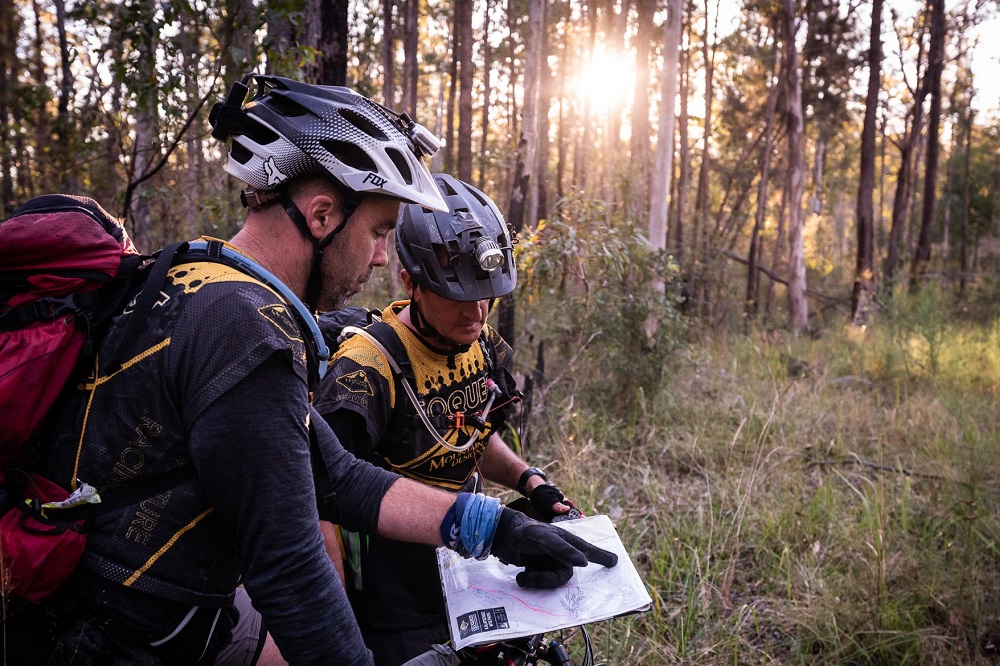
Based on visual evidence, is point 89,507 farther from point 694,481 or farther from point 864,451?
point 864,451

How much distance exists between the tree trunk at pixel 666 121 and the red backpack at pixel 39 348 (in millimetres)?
9155

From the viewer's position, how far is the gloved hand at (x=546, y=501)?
7.24 ft

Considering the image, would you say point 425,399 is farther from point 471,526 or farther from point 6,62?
point 6,62

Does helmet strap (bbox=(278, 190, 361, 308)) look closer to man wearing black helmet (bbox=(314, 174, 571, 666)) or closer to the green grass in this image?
man wearing black helmet (bbox=(314, 174, 571, 666))

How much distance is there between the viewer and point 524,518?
165cm

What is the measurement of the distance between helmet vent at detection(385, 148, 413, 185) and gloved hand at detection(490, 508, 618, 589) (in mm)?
895

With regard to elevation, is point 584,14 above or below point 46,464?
above

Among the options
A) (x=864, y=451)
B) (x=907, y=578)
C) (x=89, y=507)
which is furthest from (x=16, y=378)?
(x=864, y=451)

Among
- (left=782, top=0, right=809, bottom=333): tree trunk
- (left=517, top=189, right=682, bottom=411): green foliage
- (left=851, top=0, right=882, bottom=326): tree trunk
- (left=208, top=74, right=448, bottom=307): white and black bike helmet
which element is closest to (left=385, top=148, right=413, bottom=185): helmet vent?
(left=208, top=74, right=448, bottom=307): white and black bike helmet

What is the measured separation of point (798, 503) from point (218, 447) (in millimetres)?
4151

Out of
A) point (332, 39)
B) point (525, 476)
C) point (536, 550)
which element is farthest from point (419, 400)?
point (332, 39)

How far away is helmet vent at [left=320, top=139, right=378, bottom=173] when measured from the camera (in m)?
1.53

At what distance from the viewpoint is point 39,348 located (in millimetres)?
1157

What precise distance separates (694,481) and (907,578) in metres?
1.93
